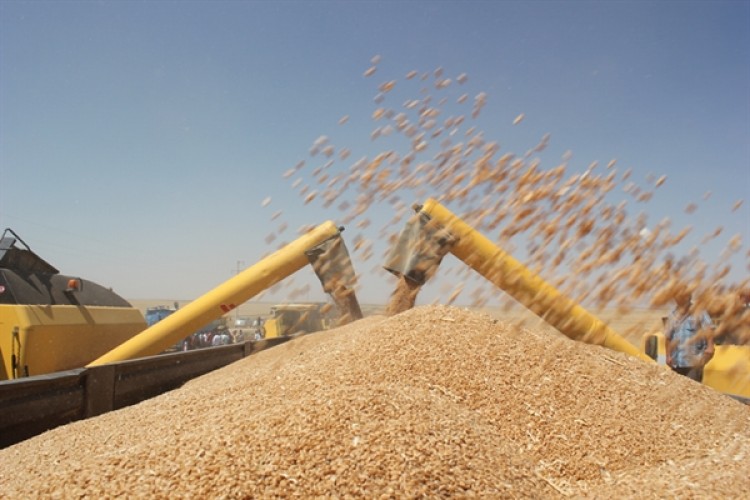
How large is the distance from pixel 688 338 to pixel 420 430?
355cm

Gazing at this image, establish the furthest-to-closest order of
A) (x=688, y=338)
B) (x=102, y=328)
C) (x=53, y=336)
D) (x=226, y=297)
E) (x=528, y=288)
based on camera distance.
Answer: (x=688, y=338)
(x=102, y=328)
(x=226, y=297)
(x=528, y=288)
(x=53, y=336)

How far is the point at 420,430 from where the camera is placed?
225 cm

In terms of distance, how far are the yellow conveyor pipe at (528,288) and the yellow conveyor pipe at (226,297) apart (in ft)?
3.74

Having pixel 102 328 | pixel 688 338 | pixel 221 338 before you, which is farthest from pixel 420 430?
pixel 221 338

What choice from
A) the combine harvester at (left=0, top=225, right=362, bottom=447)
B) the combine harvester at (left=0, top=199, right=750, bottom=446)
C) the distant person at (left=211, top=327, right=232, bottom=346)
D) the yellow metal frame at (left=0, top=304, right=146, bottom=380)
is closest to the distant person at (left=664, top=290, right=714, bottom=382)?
the combine harvester at (left=0, top=199, right=750, bottom=446)

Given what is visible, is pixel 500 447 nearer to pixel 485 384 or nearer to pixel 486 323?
pixel 485 384

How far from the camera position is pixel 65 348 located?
3.96m

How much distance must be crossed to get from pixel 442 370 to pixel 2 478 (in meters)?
2.05

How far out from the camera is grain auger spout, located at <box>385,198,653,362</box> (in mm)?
4055

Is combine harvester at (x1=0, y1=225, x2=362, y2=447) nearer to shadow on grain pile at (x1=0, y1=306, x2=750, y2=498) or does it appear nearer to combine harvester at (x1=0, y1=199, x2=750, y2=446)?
combine harvester at (x1=0, y1=199, x2=750, y2=446)

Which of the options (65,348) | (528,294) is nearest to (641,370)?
(528,294)

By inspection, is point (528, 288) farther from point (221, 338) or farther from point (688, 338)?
point (221, 338)

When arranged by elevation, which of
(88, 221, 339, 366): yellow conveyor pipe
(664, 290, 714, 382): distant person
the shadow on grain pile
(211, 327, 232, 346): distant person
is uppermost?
(211, 327, 232, 346): distant person

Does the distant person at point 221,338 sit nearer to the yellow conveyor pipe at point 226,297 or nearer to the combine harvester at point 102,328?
the combine harvester at point 102,328
